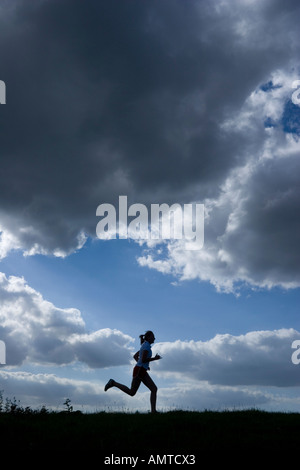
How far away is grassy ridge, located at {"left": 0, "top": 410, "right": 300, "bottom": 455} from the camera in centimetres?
1077

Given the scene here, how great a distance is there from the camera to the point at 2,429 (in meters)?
13.3

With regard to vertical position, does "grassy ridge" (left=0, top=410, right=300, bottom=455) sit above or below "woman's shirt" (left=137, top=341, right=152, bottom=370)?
below

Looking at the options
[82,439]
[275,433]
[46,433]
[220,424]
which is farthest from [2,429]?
[275,433]

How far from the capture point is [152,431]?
39.7ft

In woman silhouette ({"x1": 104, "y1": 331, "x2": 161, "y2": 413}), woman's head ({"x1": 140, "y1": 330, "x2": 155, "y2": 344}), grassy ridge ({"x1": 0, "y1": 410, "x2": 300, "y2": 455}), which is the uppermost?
woman's head ({"x1": 140, "y1": 330, "x2": 155, "y2": 344})

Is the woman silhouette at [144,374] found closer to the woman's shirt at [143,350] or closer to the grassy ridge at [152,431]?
the woman's shirt at [143,350]

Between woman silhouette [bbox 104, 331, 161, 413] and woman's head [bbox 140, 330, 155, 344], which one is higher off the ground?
woman's head [bbox 140, 330, 155, 344]

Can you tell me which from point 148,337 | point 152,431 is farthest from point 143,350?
point 152,431

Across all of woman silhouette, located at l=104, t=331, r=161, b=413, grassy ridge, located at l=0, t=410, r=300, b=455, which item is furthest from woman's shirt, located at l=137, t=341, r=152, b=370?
grassy ridge, located at l=0, t=410, r=300, b=455

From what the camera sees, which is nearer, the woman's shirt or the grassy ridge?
the grassy ridge

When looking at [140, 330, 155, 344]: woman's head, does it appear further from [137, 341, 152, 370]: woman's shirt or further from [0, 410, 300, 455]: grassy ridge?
[0, 410, 300, 455]: grassy ridge

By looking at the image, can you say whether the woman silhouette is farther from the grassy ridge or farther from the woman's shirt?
the grassy ridge
